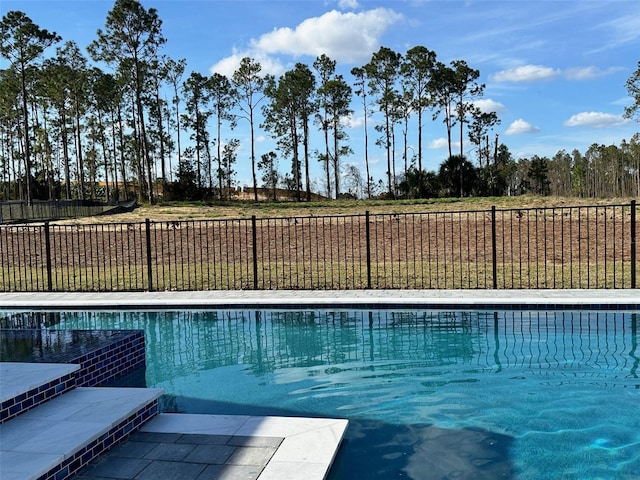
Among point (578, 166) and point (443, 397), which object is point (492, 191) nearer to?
point (443, 397)

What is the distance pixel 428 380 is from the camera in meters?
5.21

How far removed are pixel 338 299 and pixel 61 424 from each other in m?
4.99

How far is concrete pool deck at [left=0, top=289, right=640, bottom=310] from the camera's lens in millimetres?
7496

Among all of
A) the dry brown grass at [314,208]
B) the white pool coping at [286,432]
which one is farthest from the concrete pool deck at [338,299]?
the dry brown grass at [314,208]

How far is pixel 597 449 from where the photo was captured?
3666 mm

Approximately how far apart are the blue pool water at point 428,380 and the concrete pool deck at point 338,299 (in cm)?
18

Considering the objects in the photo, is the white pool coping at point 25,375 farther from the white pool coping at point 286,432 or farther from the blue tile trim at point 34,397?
the white pool coping at point 286,432

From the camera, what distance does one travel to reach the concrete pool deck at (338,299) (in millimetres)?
7496

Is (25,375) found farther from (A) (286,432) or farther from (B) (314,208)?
(B) (314,208)

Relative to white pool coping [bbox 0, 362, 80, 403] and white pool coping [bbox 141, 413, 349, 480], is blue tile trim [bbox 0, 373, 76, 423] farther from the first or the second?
white pool coping [bbox 141, 413, 349, 480]

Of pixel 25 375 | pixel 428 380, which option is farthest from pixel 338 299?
pixel 25 375

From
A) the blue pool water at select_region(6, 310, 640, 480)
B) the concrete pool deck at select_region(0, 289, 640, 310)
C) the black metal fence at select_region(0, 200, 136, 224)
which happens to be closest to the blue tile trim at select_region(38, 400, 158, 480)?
the blue pool water at select_region(6, 310, 640, 480)

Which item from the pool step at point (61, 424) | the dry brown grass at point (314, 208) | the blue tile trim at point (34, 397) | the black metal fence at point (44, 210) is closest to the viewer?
the pool step at point (61, 424)

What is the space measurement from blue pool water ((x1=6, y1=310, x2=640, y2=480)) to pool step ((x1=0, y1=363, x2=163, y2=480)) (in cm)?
78
